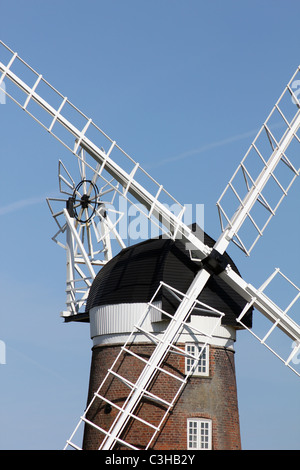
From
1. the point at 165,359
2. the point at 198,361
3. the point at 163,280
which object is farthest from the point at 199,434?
the point at 163,280

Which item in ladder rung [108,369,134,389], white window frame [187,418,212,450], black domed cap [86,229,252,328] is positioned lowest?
white window frame [187,418,212,450]

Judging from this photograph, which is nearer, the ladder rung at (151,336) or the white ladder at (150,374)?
the white ladder at (150,374)

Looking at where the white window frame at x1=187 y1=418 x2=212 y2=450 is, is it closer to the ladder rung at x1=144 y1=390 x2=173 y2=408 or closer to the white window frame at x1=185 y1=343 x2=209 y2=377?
the ladder rung at x1=144 y1=390 x2=173 y2=408

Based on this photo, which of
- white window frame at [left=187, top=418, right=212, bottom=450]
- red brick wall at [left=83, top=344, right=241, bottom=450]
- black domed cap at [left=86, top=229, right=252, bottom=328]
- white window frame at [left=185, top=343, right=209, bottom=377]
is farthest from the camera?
black domed cap at [left=86, top=229, right=252, bottom=328]

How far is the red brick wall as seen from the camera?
108ft

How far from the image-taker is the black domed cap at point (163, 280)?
112 ft

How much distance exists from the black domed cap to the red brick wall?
1.70m

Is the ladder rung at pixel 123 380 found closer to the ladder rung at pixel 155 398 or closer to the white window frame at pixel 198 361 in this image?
the ladder rung at pixel 155 398

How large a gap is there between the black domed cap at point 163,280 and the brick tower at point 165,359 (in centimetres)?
4

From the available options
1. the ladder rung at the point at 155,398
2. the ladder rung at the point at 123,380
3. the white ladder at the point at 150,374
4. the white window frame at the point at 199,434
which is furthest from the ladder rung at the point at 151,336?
the white window frame at the point at 199,434

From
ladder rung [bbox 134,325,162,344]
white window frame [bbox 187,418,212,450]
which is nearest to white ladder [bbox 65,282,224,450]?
ladder rung [bbox 134,325,162,344]

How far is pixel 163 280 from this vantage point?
34000 mm

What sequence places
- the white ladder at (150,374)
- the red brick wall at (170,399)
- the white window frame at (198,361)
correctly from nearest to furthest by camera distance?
the white ladder at (150,374), the red brick wall at (170,399), the white window frame at (198,361)
